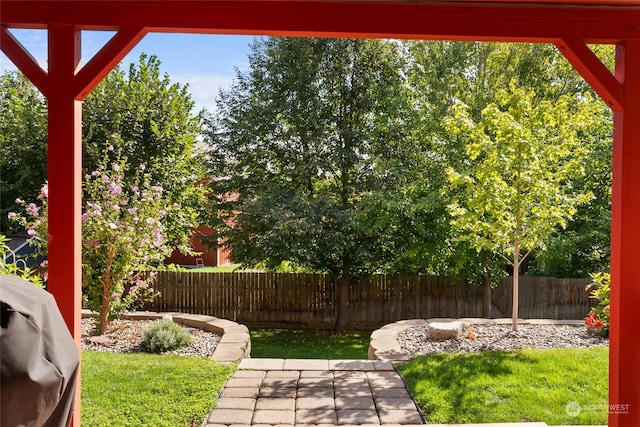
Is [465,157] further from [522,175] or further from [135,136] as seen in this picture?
[135,136]

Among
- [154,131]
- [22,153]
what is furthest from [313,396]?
[22,153]

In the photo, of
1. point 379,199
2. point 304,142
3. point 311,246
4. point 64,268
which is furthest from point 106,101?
point 64,268

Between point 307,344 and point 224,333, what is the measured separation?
357cm

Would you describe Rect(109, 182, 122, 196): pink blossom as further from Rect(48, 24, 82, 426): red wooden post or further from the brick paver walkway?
Rect(48, 24, 82, 426): red wooden post

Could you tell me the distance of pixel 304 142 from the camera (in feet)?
33.7

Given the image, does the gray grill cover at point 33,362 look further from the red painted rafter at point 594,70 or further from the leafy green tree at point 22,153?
the leafy green tree at point 22,153

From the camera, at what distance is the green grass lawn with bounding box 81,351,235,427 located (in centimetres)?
368

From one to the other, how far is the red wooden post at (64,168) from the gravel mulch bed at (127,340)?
9.31 ft

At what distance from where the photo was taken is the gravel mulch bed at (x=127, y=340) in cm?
565

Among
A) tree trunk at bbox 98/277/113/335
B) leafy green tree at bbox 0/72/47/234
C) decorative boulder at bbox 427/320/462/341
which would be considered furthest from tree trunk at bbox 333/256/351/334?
leafy green tree at bbox 0/72/47/234

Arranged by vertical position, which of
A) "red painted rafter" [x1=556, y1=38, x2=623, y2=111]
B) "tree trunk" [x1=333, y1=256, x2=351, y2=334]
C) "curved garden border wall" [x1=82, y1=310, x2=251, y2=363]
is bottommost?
"tree trunk" [x1=333, y1=256, x2=351, y2=334]

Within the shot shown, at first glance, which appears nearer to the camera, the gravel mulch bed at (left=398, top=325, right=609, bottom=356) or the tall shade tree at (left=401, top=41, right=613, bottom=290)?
the gravel mulch bed at (left=398, top=325, right=609, bottom=356)

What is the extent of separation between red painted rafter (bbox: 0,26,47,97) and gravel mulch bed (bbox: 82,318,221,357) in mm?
3427

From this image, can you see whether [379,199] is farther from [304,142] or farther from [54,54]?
[54,54]
